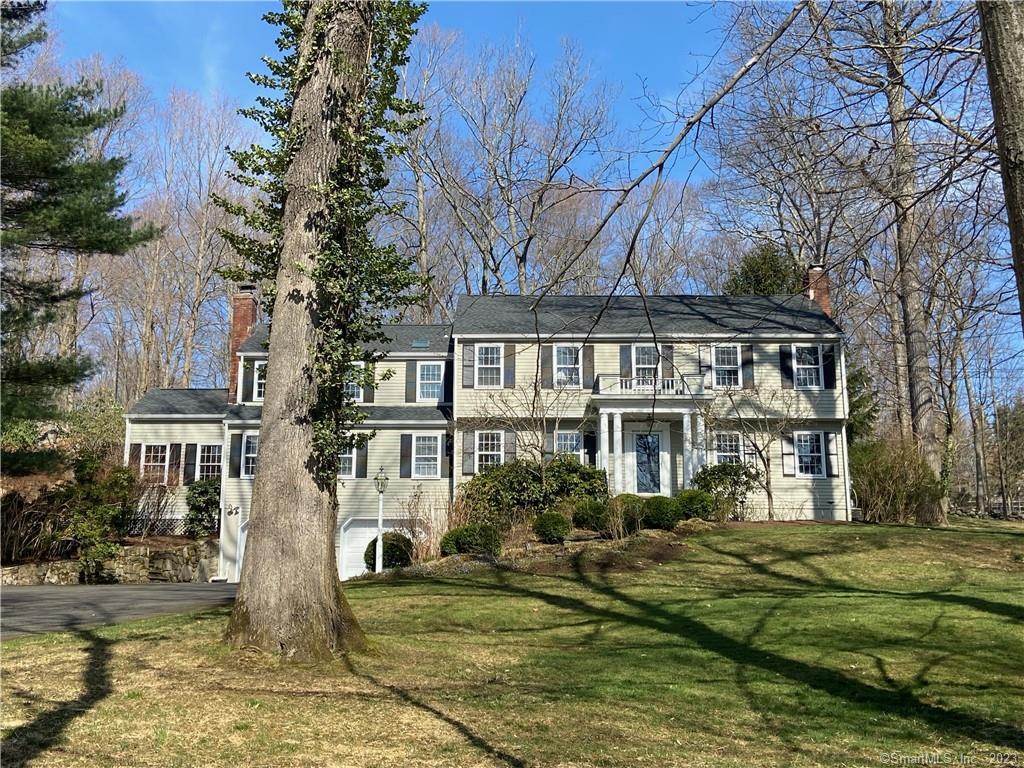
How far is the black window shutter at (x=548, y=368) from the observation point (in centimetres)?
2466

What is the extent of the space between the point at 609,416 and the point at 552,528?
22.4ft

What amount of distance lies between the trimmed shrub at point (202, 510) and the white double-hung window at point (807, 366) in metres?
18.4

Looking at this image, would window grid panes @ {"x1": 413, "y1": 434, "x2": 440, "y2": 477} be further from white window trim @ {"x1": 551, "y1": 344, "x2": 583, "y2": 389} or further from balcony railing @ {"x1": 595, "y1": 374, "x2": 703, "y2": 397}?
balcony railing @ {"x1": 595, "y1": 374, "x2": 703, "y2": 397}

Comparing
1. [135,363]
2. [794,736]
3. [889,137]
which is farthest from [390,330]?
[794,736]

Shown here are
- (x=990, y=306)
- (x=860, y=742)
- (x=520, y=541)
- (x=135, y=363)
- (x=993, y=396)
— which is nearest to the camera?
(x=860, y=742)

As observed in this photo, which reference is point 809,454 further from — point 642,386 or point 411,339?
point 411,339

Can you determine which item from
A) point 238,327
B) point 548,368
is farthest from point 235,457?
point 548,368

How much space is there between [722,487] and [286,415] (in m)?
17.3

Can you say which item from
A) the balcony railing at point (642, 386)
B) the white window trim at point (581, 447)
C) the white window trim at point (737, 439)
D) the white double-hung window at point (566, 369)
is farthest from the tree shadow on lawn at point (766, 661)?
the white double-hung window at point (566, 369)

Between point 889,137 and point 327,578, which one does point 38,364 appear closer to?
point 327,578

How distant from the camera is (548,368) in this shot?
24.9 m

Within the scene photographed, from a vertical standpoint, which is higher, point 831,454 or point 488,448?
point 488,448

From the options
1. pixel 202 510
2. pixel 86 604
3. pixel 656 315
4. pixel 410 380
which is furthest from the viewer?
pixel 410 380

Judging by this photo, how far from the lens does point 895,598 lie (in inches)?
464
